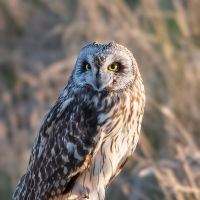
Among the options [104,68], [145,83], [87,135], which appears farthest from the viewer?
[145,83]

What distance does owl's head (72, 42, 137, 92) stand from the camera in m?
4.57

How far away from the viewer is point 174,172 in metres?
5.62

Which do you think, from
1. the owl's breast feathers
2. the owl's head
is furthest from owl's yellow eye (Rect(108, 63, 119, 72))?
the owl's breast feathers

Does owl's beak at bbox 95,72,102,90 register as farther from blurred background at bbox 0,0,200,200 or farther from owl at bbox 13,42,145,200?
blurred background at bbox 0,0,200,200

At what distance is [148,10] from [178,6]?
1.26ft

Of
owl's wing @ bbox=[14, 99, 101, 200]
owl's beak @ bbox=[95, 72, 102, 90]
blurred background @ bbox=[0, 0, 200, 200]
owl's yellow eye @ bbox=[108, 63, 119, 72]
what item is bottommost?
owl's wing @ bbox=[14, 99, 101, 200]

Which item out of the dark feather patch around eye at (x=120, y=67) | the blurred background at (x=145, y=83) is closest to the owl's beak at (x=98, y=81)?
the dark feather patch around eye at (x=120, y=67)

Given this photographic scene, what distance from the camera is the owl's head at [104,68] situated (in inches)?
180

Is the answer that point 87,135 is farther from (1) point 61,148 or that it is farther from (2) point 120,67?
(2) point 120,67

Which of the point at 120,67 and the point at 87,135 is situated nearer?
the point at 120,67

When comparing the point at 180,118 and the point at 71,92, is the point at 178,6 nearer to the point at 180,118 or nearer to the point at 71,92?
the point at 180,118

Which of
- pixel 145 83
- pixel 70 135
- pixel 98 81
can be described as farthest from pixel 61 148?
pixel 145 83

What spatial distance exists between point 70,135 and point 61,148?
85mm

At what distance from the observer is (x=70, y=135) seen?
4.82 metres
